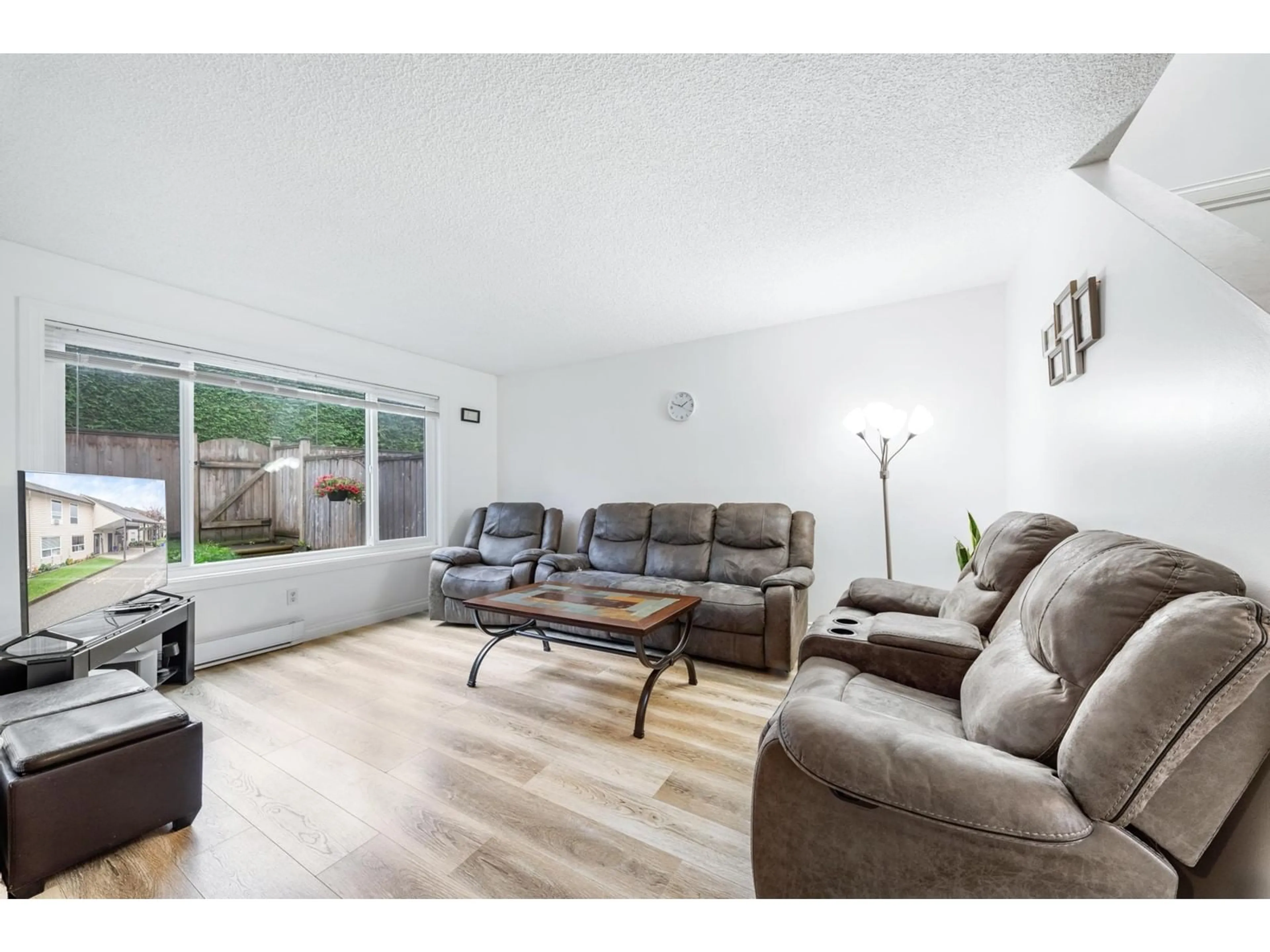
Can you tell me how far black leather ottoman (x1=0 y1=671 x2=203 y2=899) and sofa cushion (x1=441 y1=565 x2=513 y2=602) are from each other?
208cm

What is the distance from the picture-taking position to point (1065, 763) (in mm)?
845

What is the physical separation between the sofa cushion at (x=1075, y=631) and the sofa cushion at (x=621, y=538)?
279 cm

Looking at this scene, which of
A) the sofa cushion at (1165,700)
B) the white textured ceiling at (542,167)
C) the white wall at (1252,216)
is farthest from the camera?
the white wall at (1252,216)

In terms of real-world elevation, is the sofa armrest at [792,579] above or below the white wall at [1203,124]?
below

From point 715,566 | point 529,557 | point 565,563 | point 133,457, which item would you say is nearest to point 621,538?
point 565,563

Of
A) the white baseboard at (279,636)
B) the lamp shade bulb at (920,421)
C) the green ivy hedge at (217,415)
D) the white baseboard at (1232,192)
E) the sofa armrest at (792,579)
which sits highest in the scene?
the white baseboard at (1232,192)

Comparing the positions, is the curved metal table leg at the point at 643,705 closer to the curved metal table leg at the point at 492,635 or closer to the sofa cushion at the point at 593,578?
the curved metal table leg at the point at 492,635

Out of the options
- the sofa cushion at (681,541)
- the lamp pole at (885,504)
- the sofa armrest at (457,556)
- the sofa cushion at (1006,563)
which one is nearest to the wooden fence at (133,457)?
the sofa armrest at (457,556)

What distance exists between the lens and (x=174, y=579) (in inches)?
117

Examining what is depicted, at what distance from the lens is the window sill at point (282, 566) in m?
3.00

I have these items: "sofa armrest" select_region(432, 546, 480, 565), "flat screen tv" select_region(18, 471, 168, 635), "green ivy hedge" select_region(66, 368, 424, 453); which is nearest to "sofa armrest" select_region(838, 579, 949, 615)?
"sofa armrest" select_region(432, 546, 480, 565)

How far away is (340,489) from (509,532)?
4.68 feet
